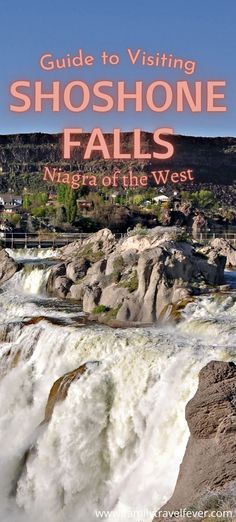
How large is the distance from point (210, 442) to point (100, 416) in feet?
20.5

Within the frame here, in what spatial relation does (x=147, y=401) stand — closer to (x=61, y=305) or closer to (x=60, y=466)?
(x=60, y=466)

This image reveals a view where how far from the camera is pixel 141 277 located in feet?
102

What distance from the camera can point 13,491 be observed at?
20.7 meters

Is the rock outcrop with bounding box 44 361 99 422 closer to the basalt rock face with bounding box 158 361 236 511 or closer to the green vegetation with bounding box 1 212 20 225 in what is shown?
the basalt rock face with bounding box 158 361 236 511

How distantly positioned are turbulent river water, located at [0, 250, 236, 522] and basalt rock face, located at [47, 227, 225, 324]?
9.18ft

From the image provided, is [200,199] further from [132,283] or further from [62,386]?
[62,386]

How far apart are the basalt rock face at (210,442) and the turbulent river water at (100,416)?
6.06 ft

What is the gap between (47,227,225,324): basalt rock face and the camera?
2995 centimetres

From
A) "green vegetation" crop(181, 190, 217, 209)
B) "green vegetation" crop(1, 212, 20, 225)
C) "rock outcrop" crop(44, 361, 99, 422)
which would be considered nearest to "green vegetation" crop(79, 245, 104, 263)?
"rock outcrop" crop(44, 361, 99, 422)

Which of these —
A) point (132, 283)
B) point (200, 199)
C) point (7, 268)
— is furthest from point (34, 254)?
point (200, 199)

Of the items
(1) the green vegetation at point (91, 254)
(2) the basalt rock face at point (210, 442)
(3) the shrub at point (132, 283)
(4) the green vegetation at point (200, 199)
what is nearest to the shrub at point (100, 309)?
(3) the shrub at point (132, 283)

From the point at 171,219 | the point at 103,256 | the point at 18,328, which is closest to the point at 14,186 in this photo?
the point at 171,219

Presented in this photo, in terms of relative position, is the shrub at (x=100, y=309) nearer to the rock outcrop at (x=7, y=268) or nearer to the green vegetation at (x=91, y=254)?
the green vegetation at (x=91, y=254)

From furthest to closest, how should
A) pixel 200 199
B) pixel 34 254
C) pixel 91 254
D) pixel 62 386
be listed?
pixel 200 199
pixel 34 254
pixel 91 254
pixel 62 386
